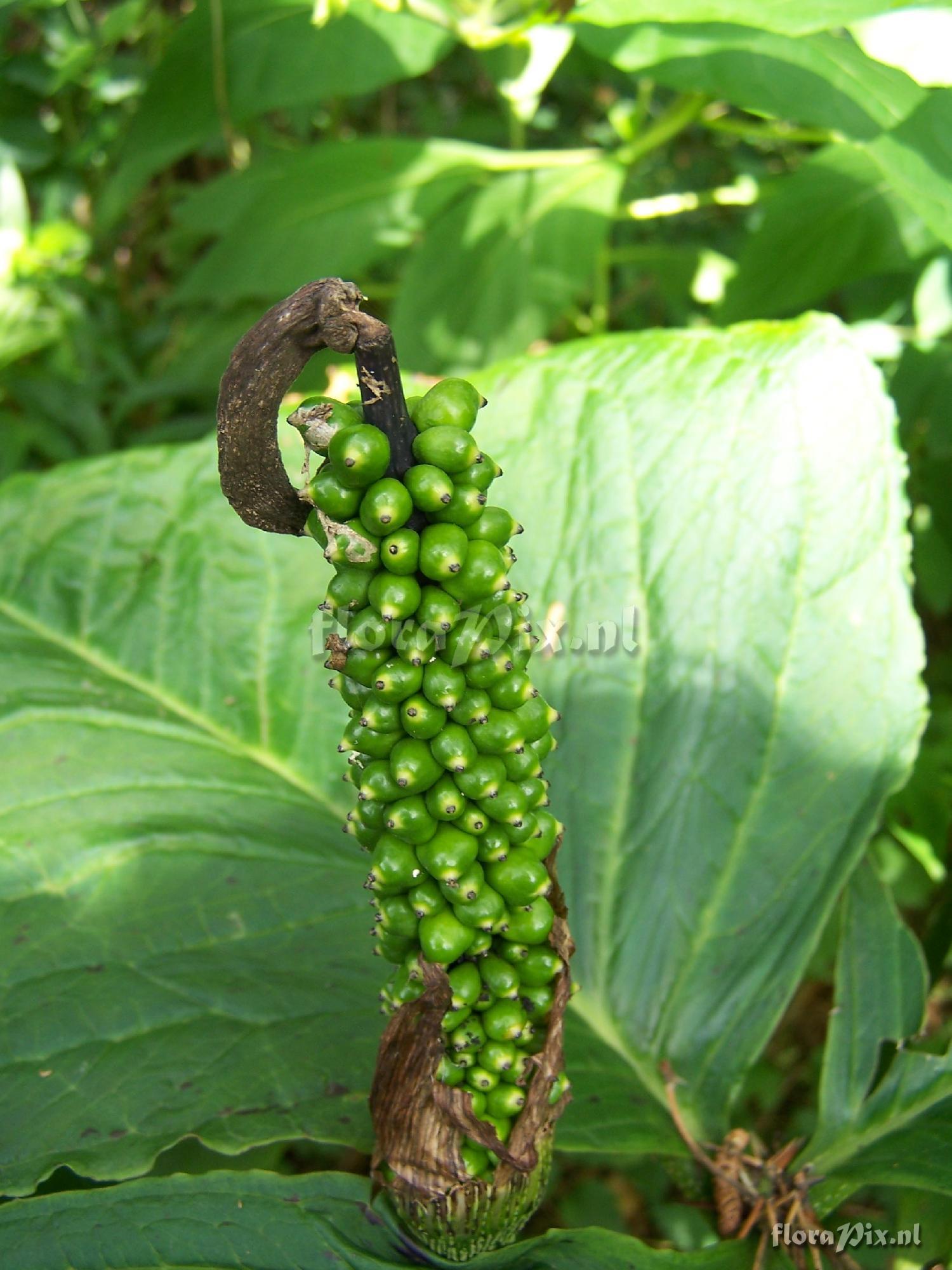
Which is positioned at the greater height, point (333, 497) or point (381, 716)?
point (333, 497)

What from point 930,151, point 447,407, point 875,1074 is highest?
point 930,151

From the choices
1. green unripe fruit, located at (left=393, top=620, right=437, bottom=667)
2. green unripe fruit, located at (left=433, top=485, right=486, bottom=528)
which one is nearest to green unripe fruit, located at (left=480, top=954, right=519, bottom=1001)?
green unripe fruit, located at (left=393, top=620, right=437, bottom=667)

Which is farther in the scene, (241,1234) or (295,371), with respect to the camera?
(241,1234)

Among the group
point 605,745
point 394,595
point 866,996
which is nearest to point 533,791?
point 394,595

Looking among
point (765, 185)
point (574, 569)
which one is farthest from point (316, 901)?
point (765, 185)

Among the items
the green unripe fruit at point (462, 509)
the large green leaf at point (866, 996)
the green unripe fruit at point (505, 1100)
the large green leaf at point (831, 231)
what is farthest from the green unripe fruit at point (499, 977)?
the large green leaf at point (831, 231)

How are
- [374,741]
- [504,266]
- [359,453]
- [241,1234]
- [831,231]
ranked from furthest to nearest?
[504,266] → [831,231] → [241,1234] → [374,741] → [359,453]

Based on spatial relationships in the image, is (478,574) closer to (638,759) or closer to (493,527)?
(493,527)

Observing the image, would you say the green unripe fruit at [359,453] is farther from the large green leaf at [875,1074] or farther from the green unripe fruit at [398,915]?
the large green leaf at [875,1074]
